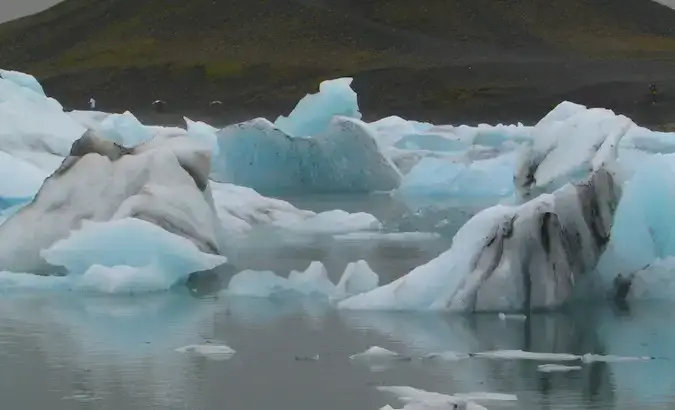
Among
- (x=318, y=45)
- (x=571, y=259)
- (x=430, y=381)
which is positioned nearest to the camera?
(x=430, y=381)

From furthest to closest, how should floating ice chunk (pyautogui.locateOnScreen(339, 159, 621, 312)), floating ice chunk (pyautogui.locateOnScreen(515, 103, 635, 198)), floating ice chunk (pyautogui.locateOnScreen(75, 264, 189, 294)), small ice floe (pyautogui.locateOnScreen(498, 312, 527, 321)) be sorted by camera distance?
floating ice chunk (pyautogui.locateOnScreen(515, 103, 635, 198)) < floating ice chunk (pyautogui.locateOnScreen(75, 264, 189, 294)) < floating ice chunk (pyautogui.locateOnScreen(339, 159, 621, 312)) < small ice floe (pyautogui.locateOnScreen(498, 312, 527, 321))

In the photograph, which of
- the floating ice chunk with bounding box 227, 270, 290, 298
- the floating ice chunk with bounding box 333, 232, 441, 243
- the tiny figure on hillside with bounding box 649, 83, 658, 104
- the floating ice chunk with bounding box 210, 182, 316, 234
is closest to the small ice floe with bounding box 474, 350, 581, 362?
the floating ice chunk with bounding box 227, 270, 290, 298

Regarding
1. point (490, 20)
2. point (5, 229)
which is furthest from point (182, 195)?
point (490, 20)

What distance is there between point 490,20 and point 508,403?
6982cm

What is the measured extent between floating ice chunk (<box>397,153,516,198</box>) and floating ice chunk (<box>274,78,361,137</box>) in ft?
4.09

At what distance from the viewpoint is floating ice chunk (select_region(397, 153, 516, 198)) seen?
2139 centimetres

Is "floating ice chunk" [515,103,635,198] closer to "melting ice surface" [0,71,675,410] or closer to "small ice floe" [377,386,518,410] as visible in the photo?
"melting ice surface" [0,71,675,410]

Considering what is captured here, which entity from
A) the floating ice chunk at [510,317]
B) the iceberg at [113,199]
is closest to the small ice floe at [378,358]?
the floating ice chunk at [510,317]

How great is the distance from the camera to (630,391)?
7785 mm

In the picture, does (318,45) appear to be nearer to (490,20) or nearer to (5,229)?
(490,20)

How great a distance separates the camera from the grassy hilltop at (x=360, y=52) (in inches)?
2211

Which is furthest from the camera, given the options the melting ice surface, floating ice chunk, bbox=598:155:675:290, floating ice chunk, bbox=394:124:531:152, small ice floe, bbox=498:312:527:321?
floating ice chunk, bbox=394:124:531:152

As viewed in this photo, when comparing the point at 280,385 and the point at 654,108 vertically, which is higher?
the point at 654,108

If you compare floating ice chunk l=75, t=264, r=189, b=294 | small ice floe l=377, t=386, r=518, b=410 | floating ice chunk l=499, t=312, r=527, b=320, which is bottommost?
small ice floe l=377, t=386, r=518, b=410
